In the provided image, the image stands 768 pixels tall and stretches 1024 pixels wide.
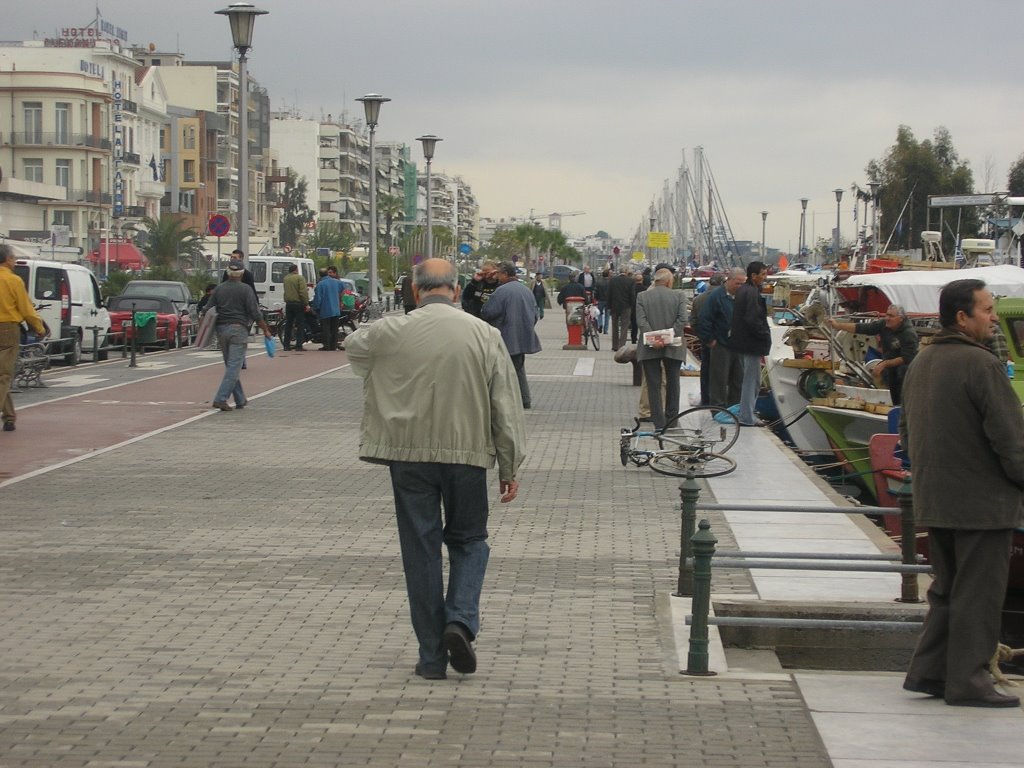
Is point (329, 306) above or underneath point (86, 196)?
underneath

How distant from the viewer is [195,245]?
69.6 metres

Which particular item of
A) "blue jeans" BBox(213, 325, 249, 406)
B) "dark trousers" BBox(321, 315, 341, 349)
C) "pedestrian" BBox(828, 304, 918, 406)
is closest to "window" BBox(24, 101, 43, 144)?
"dark trousers" BBox(321, 315, 341, 349)

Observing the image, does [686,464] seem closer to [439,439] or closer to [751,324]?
[751,324]

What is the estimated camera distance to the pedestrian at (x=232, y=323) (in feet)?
64.3

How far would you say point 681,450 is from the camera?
14234mm

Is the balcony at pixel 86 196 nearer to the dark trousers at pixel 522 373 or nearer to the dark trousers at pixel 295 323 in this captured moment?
the dark trousers at pixel 295 323

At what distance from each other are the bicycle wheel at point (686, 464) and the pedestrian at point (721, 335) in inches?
189

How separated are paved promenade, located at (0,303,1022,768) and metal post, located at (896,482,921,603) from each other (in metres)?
1.05

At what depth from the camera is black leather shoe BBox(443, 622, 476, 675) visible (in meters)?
6.59

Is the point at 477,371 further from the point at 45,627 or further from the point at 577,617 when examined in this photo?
the point at 45,627

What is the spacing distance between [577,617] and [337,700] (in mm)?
2068

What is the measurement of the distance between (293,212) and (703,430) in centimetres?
13693

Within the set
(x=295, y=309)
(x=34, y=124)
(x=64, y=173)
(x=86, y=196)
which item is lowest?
(x=295, y=309)

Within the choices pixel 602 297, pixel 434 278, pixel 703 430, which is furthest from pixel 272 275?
pixel 434 278
